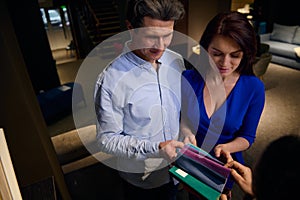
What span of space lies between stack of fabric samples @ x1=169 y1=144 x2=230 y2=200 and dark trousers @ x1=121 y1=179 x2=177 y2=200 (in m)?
0.35

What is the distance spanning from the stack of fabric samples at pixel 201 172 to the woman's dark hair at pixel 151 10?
1.55ft

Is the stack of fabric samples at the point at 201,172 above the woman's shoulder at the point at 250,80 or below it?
below

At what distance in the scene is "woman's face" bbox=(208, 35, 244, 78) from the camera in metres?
0.88

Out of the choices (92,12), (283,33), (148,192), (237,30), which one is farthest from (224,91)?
(92,12)

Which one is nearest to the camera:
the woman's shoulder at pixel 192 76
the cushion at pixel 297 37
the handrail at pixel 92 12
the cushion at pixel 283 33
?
the woman's shoulder at pixel 192 76

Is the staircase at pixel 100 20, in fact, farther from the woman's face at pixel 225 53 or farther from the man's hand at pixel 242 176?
the man's hand at pixel 242 176

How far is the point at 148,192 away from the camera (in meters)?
1.09

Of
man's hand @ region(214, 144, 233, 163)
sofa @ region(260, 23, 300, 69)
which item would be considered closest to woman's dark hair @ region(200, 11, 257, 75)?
man's hand @ region(214, 144, 233, 163)

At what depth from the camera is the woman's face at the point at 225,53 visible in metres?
0.88

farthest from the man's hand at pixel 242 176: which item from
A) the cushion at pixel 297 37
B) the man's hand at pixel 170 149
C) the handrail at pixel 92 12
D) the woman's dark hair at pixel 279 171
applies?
the handrail at pixel 92 12

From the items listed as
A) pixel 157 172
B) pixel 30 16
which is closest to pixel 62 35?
pixel 30 16

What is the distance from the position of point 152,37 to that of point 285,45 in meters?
4.73

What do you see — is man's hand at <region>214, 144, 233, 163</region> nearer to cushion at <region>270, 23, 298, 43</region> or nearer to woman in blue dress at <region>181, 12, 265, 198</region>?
woman in blue dress at <region>181, 12, 265, 198</region>

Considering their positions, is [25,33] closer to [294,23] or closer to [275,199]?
[275,199]
